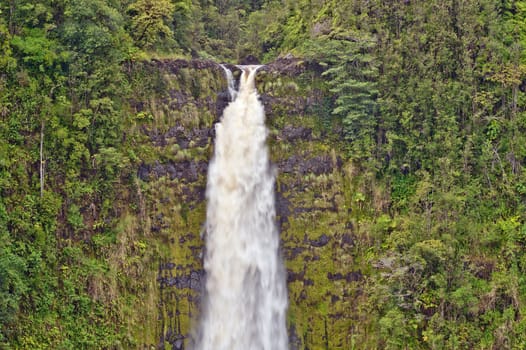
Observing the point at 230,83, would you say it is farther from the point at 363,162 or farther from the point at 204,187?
the point at 363,162

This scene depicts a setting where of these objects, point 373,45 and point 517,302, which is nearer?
point 517,302

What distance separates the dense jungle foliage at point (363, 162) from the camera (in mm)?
19266

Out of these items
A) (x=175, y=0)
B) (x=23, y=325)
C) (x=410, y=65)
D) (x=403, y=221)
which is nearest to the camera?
(x=23, y=325)

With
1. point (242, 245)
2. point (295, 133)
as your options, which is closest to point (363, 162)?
point (295, 133)

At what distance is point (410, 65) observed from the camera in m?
22.8

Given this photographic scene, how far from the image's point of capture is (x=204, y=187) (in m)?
22.5

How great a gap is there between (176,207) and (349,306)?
7085mm

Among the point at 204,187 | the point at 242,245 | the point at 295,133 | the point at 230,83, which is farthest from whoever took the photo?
the point at 230,83

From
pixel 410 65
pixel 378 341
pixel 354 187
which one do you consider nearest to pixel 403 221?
pixel 354 187

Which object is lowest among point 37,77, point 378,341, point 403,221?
point 378,341

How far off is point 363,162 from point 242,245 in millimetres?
5377

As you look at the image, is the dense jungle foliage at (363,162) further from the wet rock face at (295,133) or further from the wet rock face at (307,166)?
the wet rock face at (307,166)

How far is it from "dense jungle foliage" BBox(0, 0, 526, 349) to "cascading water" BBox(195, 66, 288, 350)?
2.51 m

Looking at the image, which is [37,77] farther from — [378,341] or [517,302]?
[517,302]
